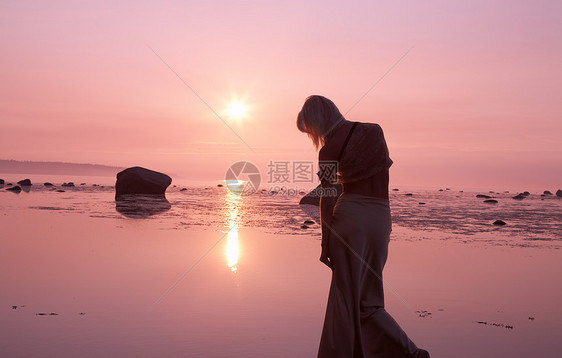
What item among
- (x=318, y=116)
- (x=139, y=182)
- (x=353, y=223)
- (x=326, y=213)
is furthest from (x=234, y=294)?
(x=139, y=182)

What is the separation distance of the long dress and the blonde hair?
A: 0.74 feet

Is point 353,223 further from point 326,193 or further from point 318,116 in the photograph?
point 318,116

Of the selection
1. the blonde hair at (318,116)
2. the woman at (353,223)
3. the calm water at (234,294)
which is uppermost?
the blonde hair at (318,116)

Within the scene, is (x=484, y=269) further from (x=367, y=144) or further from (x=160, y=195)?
(x=160, y=195)

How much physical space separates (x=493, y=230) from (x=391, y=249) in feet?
20.6

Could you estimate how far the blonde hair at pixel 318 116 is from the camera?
4090 mm

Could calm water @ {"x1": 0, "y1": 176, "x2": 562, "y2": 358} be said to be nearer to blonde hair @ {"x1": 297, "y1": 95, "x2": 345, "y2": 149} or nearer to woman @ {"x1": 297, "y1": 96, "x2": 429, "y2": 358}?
woman @ {"x1": 297, "y1": 96, "x2": 429, "y2": 358}

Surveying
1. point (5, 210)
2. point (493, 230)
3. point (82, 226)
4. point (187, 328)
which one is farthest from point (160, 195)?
point (187, 328)

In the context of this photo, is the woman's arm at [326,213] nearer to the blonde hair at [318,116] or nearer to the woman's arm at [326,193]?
the woman's arm at [326,193]

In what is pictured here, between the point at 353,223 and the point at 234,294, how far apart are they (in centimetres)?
266

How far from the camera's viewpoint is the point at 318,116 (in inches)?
161

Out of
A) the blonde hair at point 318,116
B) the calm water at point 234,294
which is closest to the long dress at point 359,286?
the blonde hair at point 318,116

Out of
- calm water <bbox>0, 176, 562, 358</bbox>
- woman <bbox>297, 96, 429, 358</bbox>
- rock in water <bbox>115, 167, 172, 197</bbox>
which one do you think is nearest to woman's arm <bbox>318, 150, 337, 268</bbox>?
woman <bbox>297, 96, 429, 358</bbox>

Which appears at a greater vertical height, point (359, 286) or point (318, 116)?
point (318, 116)
